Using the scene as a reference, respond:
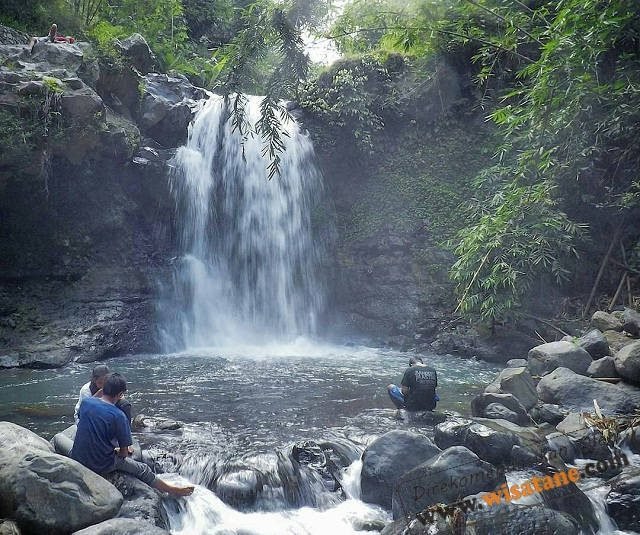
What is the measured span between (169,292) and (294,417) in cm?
825

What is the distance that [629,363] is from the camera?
7.85 meters

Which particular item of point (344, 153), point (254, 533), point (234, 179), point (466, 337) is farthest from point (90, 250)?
point (254, 533)

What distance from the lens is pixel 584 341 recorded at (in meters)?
9.55

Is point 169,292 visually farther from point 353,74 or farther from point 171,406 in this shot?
point 353,74

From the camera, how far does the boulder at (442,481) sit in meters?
5.05

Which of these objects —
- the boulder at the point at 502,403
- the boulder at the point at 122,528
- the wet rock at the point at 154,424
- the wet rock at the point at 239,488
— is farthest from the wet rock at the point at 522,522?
the wet rock at the point at 154,424

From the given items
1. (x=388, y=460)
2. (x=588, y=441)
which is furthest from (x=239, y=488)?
(x=588, y=441)

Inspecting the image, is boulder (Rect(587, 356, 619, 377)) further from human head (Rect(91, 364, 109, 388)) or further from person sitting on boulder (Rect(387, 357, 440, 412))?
human head (Rect(91, 364, 109, 388))

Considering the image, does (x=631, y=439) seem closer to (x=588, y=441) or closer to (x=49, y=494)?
(x=588, y=441)

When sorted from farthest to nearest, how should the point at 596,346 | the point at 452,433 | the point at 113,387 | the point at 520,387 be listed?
the point at 596,346 < the point at 520,387 < the point at 452,433 < the point at 113,387

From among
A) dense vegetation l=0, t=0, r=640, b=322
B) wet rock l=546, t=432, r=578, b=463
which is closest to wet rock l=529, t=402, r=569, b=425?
wet rock l=546, t=432, r=578, b=463

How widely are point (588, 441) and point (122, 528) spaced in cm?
531

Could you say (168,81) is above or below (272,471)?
above

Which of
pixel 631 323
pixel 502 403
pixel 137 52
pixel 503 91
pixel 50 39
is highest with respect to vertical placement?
pixel 137 52
